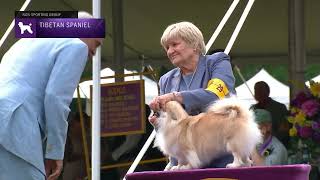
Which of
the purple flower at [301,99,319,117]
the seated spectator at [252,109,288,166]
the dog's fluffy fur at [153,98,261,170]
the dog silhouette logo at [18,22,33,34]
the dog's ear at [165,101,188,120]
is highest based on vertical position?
the dog silhouette logo at [18,22,33,34]

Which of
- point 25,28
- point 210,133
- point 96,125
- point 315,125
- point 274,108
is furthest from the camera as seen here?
point 274,108

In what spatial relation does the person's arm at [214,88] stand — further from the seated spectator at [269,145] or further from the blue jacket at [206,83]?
the seated spectator at [269,145]

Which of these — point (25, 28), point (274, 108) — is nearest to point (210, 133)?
Result: point (25, 28)

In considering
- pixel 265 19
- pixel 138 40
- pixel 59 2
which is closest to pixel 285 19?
pixel 265 19

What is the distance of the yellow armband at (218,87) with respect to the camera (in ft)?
9.52

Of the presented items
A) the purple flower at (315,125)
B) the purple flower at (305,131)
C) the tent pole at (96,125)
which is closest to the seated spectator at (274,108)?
the purple flower at (305,131)

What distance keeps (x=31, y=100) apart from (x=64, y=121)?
150mm

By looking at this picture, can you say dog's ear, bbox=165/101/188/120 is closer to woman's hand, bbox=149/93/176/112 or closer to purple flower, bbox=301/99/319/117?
woman's hand, bbox=149/93/176/112

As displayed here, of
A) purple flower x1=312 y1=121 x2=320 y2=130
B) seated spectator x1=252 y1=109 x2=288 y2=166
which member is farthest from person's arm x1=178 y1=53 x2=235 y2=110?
purple flower x1=312 y1=121 x2=320 y2=130

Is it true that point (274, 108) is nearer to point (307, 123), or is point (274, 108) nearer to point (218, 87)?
point (307, 123)

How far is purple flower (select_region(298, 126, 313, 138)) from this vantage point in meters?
5.65

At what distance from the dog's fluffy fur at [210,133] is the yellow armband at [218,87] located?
0.05 m

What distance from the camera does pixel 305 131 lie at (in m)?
5.67

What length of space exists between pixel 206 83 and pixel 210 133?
0.82ft
